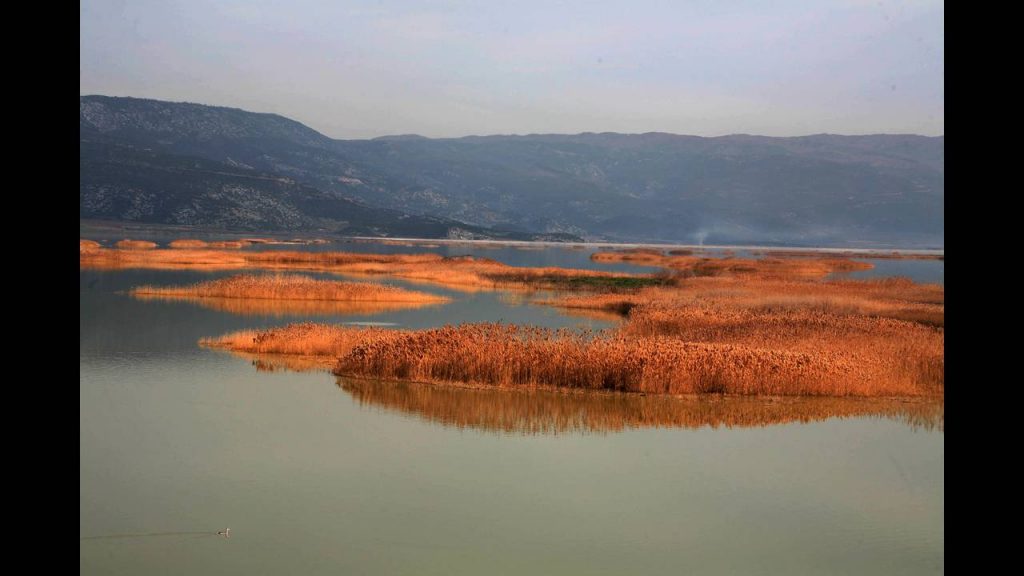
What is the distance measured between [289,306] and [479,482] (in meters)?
35.7

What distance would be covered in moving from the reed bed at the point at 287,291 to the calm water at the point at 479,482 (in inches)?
1035

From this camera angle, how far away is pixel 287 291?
5841 centimetres

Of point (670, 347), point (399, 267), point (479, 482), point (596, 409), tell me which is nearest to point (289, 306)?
point (670, 347)

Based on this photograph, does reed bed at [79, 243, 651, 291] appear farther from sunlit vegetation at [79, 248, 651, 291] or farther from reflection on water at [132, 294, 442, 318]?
reflection on water at [132, 294, 442, 318]

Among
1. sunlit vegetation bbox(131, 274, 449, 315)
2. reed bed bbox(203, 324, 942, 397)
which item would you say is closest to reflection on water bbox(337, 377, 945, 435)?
reed bed bbox(203, 324, 942, 397)

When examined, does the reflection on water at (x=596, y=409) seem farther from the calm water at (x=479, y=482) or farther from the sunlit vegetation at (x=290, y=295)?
the sunlit vegetation at (x=290, y=295)

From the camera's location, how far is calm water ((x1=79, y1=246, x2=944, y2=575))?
15805mm

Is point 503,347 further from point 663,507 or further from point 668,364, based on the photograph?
point 663,507

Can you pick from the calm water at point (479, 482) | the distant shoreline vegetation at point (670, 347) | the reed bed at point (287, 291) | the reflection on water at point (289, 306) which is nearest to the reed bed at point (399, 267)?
the reed bed at point (287, 291)

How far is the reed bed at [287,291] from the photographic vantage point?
57.7 m

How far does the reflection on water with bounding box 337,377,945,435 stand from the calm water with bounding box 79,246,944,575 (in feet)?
0.34

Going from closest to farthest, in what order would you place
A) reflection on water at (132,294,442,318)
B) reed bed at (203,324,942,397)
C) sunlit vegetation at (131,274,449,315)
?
reed bed at (203,324,942,397)
reflection on water at (132,294,442,318)
sunlit vegetation at (131,274,449,315)
